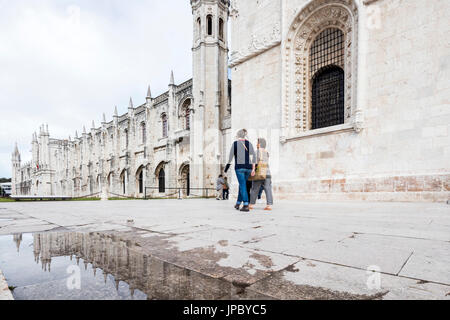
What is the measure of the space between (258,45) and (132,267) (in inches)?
440

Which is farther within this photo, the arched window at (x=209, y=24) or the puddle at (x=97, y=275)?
the arched window at (x=209, y=24)

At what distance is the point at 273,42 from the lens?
33.5 feet

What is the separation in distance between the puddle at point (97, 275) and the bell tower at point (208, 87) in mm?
16137

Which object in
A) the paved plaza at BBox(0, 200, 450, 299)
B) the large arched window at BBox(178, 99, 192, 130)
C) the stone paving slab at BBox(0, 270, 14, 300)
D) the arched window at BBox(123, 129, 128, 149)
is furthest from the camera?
the arched window at BBox(123, 129, 128, 149)

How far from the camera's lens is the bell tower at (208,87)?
18477 mm

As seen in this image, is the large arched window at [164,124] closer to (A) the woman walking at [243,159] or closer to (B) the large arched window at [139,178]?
(B) the large arched window at [139,178]

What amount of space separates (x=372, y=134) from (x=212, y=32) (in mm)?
17020

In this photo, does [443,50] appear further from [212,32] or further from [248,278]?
[212,32]

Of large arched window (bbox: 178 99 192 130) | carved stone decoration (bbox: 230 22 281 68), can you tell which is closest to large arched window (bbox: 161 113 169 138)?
large arched window (bbox: 178 99 192 130)

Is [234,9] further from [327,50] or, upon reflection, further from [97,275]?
[97,275]

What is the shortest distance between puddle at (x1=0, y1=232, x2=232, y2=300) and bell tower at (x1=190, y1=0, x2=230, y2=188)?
1614cm

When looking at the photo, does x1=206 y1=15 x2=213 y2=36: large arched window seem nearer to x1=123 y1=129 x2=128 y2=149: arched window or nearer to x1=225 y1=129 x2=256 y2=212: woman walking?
x1=123 y1=129 x2=128 y2=149: arched window

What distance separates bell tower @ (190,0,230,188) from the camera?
60.6 feet

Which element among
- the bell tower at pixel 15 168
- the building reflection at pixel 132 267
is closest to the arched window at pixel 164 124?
the building reflection at pixel 132 267
